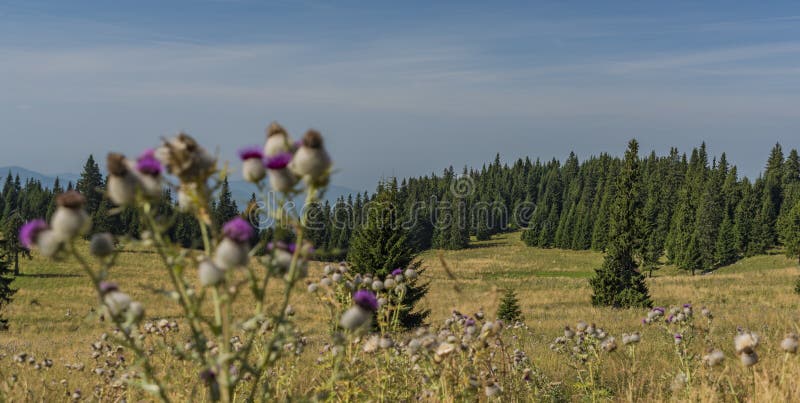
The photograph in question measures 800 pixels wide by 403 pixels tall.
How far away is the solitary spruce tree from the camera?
33.5 meters

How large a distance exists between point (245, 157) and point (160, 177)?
0.37 meters

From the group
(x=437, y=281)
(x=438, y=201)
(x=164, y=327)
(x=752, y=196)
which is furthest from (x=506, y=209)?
(x=164, y=327)

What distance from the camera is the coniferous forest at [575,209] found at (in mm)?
75250

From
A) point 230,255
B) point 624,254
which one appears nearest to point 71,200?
point 230,255

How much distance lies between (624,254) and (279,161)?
3450cm

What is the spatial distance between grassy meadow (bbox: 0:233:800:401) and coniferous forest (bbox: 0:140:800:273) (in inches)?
164

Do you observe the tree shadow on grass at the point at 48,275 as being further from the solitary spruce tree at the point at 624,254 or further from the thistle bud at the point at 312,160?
the thistle bud at the point at 312,160

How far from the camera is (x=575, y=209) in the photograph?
4360 inches

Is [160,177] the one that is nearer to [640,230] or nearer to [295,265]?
[295,265]

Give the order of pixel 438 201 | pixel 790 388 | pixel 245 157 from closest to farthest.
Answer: pixel 245 157, pixel 790 388, pixel 438 201

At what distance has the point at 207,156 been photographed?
2.22m

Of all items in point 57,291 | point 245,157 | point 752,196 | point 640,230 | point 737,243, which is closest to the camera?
point 245,157

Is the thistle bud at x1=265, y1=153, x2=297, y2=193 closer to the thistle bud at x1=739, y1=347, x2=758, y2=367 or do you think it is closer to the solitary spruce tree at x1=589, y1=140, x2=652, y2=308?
the thistle bud at x1=739, y1=347, x2=758, y2=367

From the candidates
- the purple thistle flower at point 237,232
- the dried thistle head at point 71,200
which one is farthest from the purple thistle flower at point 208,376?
the dried thistle head at point 71,200
